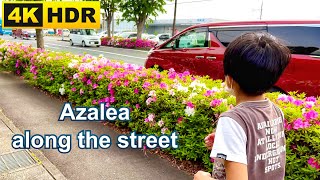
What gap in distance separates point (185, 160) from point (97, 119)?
84.4 inches

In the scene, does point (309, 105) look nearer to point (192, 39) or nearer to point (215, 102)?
point (215, 102)

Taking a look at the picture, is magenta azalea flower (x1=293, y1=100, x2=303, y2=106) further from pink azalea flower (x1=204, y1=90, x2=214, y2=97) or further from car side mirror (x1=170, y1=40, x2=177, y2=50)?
car side mirror (x1=170, y1=40, x2=177, y2=50)

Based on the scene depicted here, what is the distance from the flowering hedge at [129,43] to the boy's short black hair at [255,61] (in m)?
23.6

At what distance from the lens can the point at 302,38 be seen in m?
5.25

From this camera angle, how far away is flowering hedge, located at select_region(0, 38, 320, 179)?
270cm

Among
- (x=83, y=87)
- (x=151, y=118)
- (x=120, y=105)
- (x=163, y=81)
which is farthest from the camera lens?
(x=83, y=87)

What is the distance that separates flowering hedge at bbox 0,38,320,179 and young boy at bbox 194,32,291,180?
1.62m

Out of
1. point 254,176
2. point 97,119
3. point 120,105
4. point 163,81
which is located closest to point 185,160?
point 163,81

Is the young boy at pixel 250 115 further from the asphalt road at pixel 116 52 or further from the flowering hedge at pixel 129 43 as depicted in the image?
the flowering hedge at pixel 129 43

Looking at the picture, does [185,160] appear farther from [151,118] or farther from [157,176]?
[151,118]

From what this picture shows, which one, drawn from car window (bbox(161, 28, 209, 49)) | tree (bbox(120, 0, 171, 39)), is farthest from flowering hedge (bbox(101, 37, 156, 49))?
car window (bbox(161, 28, 209, 49))

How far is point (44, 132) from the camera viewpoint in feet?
15.4
